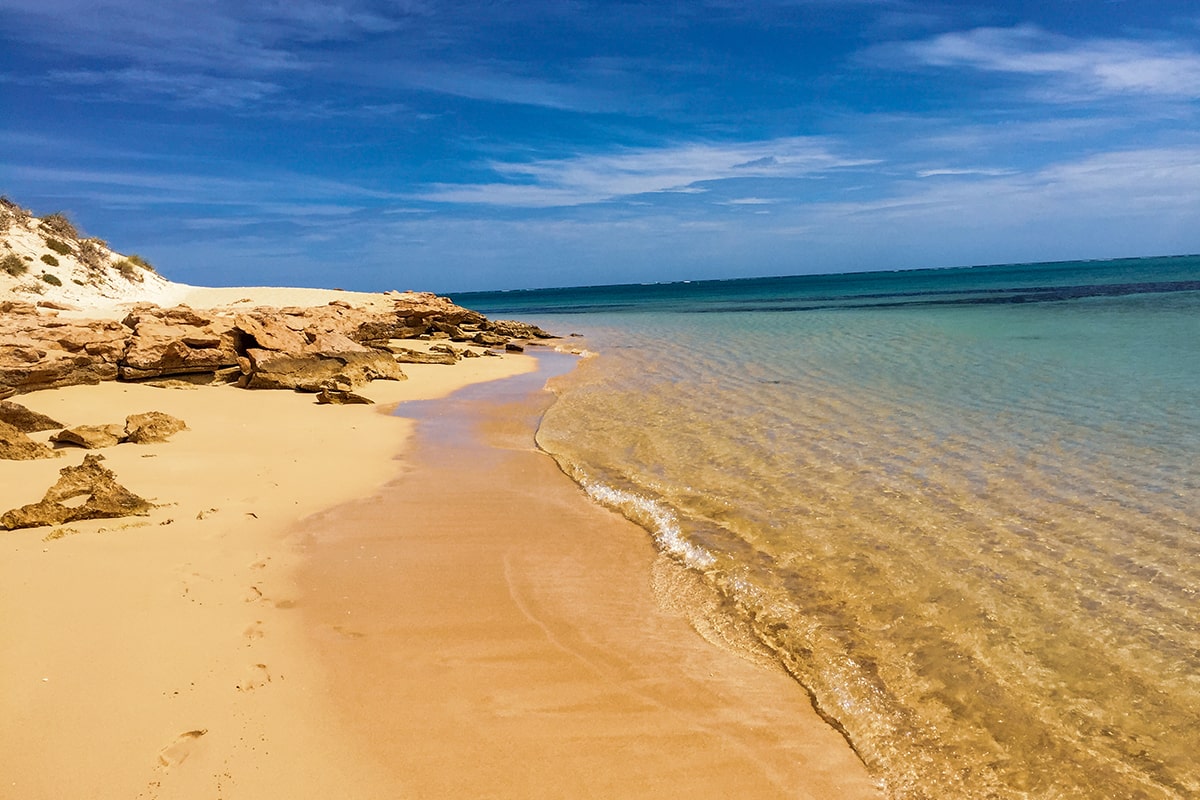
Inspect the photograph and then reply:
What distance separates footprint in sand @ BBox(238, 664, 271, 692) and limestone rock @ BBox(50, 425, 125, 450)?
18.4 feet

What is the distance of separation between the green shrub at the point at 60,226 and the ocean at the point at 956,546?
21.8m

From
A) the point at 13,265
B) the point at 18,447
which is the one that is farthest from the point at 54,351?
the point at 13,265

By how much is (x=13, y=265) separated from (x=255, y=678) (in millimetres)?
23625

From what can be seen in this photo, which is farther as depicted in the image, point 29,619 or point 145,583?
point 145,583

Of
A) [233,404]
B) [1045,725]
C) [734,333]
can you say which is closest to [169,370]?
[233,404]

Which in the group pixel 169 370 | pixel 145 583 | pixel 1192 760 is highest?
pixel 169 370

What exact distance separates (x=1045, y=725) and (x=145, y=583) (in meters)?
5.19

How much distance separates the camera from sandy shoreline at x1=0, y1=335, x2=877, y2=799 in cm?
299

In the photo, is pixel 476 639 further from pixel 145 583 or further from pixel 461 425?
pixel 461 425

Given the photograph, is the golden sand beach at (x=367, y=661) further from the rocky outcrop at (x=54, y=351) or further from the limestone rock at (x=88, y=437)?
the rocky outcrop at (x=54, y=351)

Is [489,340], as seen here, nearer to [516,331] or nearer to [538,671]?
[516,331]

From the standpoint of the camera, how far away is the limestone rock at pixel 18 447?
7086 millimetres

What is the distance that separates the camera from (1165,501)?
6094 mm

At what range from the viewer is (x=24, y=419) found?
8.14m
